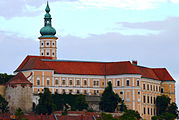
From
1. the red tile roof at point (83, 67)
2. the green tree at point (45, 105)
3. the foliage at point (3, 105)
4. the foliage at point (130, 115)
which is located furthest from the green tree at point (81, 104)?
the foliage at point (3, 105)

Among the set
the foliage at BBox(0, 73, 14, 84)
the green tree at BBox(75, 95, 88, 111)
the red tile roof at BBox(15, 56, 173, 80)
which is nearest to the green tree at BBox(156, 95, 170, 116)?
the red tile roof at BBox(15, 56, 173, 80)

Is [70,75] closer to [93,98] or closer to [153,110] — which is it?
[93,98]

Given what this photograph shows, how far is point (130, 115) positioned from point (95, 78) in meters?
20.1

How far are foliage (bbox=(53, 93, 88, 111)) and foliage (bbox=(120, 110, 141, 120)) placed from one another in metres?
8.76

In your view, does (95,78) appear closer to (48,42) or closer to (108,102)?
(108,102)

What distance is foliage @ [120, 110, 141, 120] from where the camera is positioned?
498 ft

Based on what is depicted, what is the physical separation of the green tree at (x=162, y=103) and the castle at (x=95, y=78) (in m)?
1.12

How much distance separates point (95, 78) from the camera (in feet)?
569

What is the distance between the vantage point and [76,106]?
161 meters

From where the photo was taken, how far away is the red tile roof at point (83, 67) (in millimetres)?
167625

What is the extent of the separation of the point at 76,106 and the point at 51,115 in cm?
1183

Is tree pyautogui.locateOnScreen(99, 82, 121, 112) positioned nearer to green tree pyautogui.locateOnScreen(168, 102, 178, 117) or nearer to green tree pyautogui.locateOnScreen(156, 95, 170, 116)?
green tree pyautogui.locateOnScreen(156, 95, 170, 116)

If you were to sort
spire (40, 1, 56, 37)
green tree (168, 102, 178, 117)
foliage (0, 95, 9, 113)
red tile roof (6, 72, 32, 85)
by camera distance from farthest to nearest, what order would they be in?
spire (40, 1, 56, 37) < green tree (168, 102, 178, 117) < red tile roof (6, 72, 32, 85) < foliage (0, 95, 9, 113)

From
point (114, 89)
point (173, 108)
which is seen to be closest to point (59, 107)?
point (114, 89)
